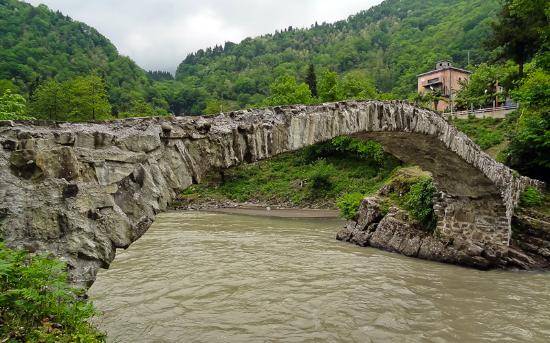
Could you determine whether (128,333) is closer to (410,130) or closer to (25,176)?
(25,176)

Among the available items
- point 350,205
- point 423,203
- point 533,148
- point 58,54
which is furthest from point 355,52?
point 423,203

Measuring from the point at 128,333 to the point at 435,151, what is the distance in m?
7.81

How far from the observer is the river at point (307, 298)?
6.55m

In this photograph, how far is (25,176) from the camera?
12.0 feet

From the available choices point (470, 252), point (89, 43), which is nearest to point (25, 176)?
point (470, 252)

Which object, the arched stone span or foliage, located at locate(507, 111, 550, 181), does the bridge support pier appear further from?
the arched stone span

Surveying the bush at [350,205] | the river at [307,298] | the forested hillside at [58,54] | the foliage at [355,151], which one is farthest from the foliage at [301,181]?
the forested hillside at [58,54]

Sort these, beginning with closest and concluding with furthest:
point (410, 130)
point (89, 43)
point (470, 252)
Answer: point (410, 130) < point (470, 252) < point (89, 43)

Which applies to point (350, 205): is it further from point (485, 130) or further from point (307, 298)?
point (485, 130)

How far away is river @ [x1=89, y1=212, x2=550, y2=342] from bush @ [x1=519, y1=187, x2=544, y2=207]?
2291mm

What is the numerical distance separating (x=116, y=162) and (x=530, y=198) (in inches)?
479

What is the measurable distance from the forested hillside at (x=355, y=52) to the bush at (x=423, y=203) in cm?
4653

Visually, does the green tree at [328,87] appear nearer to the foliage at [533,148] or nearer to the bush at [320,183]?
the bush at [320,183]

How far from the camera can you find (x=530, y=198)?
12258mm
